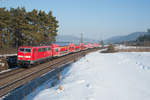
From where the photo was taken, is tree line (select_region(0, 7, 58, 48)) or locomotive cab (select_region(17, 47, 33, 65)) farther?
tree line (select_region(0, 7, 58, 48))

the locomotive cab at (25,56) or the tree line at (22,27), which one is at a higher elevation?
the tree line at (22,27)

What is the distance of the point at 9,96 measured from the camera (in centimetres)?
1242

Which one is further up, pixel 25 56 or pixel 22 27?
pixel 22 27

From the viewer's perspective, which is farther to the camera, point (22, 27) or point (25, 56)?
point (22, 27)

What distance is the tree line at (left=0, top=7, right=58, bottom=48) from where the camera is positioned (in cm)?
3646

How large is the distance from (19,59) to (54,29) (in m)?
28.9

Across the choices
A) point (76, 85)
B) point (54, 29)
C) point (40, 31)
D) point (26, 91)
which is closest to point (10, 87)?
point (26, 91)

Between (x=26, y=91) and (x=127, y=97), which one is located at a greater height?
(x=127, y=97)

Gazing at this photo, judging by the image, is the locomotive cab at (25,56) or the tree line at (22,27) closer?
the locomotive cab at (25,56)

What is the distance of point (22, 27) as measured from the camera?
Result: 129 ft

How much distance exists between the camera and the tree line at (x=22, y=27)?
3646 centimetres

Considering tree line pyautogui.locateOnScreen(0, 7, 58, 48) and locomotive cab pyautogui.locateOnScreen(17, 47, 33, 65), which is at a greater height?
tree line pyautogui.locateOnScreen(0, 7, 58, 48)

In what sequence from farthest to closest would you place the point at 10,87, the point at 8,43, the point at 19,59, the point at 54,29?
1. the point at 54,29
2. the point at 8,43
3. the point at 19,59
4. the point at 10,87

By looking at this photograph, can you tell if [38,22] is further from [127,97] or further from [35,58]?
[127,97]
